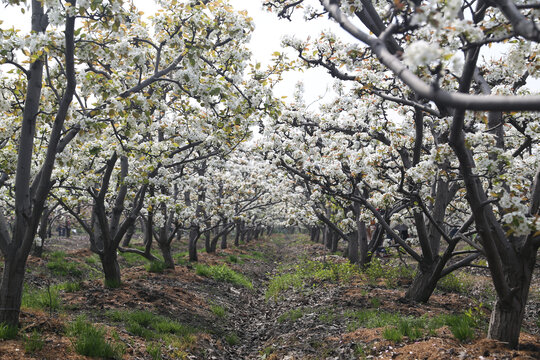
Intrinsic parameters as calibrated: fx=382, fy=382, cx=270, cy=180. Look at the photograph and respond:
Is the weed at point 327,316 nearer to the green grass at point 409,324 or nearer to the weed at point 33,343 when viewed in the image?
the green grass at point 409,324

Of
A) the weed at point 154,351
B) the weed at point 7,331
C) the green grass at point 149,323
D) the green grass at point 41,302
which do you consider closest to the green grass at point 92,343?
the weed at point 154,351

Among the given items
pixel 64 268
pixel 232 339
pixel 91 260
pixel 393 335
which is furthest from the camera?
pixel 91 260

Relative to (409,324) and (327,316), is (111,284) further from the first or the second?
(409,324)

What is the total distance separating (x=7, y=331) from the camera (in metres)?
5.07

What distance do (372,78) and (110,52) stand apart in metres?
5.32

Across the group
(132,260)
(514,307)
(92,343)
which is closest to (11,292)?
(92,343)

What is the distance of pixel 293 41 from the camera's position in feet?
27.8

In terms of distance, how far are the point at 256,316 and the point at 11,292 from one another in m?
6.15

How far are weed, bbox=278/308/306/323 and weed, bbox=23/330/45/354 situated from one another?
5.16 m

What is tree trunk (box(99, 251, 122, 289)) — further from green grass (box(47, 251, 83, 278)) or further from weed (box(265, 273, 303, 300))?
weed (box(265, 273, 303, 300))

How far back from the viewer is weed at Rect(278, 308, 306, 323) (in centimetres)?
873

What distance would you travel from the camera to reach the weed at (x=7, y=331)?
4996mm

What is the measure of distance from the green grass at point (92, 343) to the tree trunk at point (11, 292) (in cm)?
79

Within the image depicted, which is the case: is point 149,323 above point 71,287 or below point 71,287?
below
